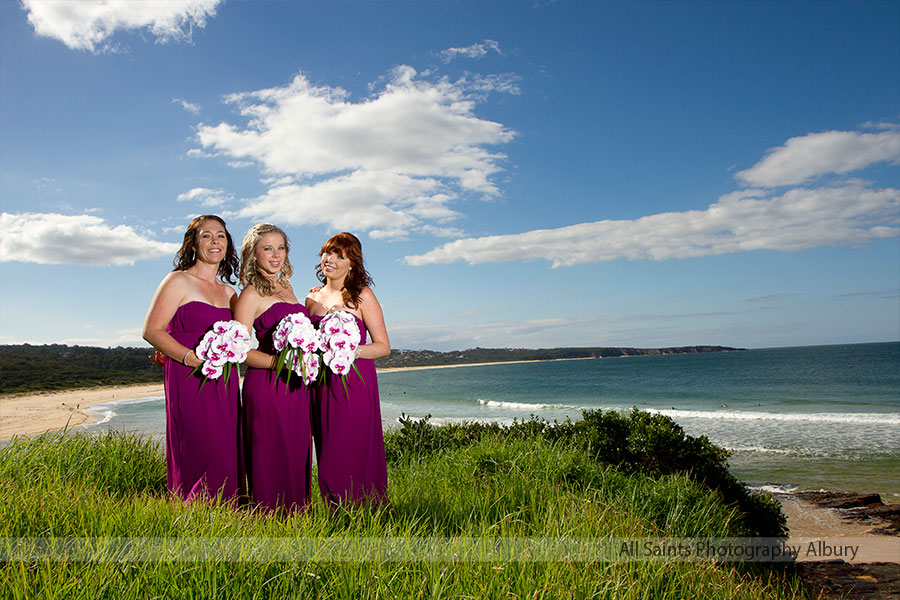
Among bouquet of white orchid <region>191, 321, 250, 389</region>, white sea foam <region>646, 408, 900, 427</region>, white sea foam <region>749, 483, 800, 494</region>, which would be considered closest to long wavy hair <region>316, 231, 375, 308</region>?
bouquet of white orchid <region>191, 321, 250, 389</region>

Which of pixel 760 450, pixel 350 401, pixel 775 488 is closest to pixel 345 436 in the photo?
pixel 350 401

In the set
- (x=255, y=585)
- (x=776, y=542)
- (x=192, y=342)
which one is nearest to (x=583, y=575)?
(x=255, y=585)

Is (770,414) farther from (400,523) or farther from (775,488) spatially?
(400,523)

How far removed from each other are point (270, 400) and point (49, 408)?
39.9 metres

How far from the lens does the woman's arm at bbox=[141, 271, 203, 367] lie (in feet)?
16.3

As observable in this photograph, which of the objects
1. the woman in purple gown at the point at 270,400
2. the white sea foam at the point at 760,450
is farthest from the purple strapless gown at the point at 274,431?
the white sea foam at the point at 760,450

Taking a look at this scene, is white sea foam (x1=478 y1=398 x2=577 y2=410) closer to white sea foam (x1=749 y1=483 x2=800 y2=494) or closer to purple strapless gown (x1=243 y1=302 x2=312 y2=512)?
white sea foam (x1=749 y1=483 x2=800 y2=494)

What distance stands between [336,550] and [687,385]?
67.4 meters

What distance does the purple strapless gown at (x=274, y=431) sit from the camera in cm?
518

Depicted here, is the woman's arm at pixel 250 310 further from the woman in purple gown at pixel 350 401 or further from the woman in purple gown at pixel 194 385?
the woman in purple gown at pixel 350 401

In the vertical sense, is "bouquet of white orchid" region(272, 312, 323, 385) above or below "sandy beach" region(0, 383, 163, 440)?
above

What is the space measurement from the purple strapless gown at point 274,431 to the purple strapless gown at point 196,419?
183 millimetres

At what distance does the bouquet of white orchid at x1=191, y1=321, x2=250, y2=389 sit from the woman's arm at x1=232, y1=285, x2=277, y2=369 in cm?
22

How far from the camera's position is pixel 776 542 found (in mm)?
6621
